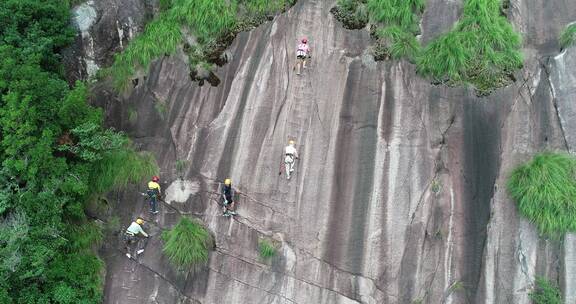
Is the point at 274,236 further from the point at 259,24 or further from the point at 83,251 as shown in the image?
the point at 259,24

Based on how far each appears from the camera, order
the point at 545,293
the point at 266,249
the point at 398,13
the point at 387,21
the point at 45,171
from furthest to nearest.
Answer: the point at 387,21
the point at 398,13
the point at 266,249
the point at 45,171
the point at 545,293

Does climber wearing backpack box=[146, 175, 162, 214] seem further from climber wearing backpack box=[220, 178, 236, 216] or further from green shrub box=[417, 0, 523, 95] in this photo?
green shrub box=[417, 0, 523, 95]

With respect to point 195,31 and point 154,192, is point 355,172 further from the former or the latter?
point 195,31

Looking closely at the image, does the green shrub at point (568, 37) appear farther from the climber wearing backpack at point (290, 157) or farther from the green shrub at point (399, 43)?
the climber wearing backpack at point (290, 157)

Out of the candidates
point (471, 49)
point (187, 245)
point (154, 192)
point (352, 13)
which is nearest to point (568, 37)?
point (471, 49)

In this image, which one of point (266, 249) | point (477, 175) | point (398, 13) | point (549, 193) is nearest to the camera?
point (549, 193)

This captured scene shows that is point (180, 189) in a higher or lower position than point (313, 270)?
→ higher

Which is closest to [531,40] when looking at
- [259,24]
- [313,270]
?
[259,24]
